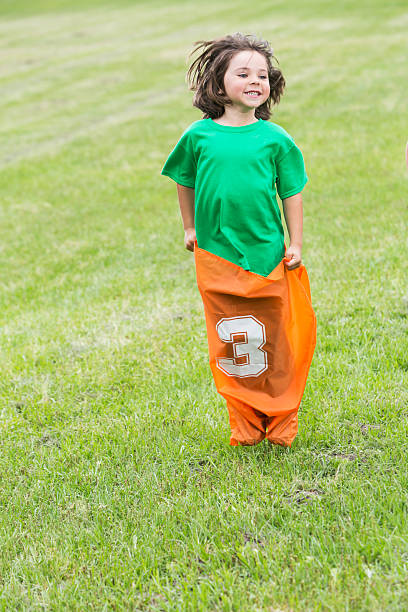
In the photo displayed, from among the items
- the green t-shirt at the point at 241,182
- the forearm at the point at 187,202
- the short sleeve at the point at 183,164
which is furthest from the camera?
the forearm at the point at 187,202

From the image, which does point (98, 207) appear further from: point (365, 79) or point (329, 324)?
point (365, 79)

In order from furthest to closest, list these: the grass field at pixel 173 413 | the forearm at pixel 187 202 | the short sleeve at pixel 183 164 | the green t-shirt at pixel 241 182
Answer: the forearm at pixel 187 202, the short sleeve at pixel 183 164, the green t-shirt at pixel 241 182, the grass field at pixel 173 413

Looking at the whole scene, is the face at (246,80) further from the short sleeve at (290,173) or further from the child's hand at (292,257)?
the child's hand at (292,257)

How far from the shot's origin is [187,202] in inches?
119

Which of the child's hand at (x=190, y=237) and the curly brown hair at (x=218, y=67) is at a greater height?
the curly brown hair at (x=218, y=67)

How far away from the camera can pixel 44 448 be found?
136 inches

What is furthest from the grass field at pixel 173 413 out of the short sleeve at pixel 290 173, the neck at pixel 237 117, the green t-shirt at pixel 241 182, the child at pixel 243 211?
the neck at pixel 237 117

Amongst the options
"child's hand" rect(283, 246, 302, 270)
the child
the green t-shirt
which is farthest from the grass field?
the green t-shirt

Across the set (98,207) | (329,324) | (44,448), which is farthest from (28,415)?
(98,207)

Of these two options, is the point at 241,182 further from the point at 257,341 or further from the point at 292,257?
the point at 257,341

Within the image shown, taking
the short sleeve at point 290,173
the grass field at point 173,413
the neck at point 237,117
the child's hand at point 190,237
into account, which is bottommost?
the grass field at point 173,413

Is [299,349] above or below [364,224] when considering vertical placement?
above

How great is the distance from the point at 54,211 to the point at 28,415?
191 inches

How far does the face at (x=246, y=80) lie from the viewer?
108 inches
